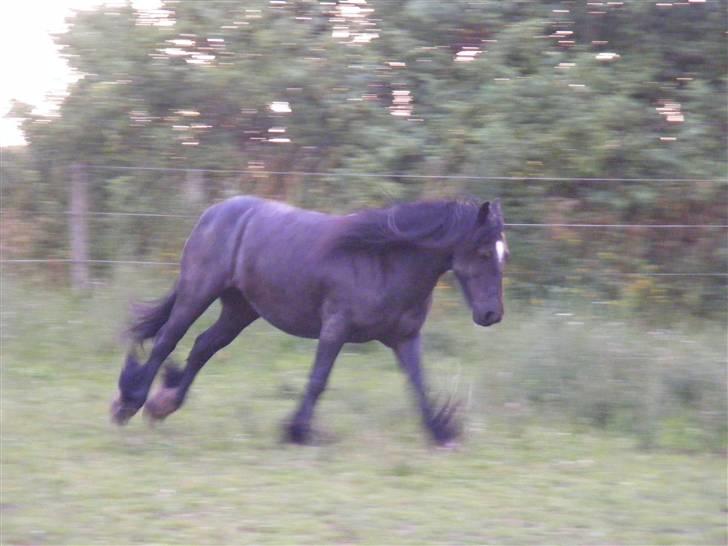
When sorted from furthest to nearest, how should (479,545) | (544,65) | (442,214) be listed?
(544,65)
(442,214)
(479,545)

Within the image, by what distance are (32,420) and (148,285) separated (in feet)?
9.51

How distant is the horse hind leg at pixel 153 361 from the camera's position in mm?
6684

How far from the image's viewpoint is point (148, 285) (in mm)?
9609

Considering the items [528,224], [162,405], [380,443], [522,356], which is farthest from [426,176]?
[162,405]

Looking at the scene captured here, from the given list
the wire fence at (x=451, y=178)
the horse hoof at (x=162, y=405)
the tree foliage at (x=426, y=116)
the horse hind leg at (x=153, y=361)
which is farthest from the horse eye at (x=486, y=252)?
the tree foliage at (x=426, y=116)

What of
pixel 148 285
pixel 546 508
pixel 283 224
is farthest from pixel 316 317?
pixel 148 285

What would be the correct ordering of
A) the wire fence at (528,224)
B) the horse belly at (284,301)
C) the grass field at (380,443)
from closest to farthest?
the grass field at (380,443) < the horse belly at (284,301) < the wire fence at (528,224)

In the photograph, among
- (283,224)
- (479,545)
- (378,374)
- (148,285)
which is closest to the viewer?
(479,545)

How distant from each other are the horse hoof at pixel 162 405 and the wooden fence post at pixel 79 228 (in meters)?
3.44

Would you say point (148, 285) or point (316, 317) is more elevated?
point (316, 317)

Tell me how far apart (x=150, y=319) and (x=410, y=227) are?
2.07m

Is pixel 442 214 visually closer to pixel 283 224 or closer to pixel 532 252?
pixel 283 224

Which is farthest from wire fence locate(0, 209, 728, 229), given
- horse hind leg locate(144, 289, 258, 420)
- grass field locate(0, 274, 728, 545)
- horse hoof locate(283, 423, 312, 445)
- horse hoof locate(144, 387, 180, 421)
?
horse hoof locate(283, 423, 312, 445)

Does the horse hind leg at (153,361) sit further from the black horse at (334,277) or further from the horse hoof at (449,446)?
the horse hoof at (449,446)
